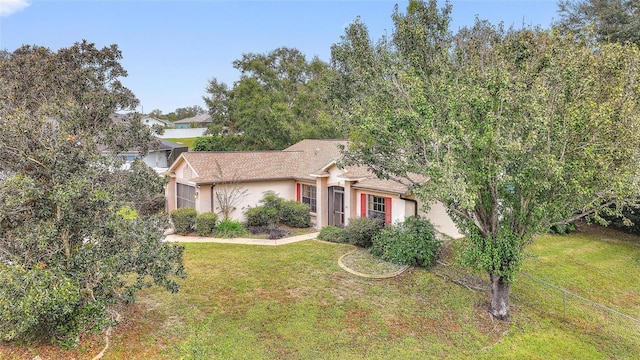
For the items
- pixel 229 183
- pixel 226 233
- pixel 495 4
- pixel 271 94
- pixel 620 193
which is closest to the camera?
pixel 620 193

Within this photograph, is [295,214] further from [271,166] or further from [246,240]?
[271,166]

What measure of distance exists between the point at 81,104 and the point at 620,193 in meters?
13.1

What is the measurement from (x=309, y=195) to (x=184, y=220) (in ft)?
22.4

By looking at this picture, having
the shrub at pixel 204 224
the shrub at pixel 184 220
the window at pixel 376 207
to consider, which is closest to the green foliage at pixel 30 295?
the shrub at pixel 204 224

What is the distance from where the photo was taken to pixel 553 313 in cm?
1082

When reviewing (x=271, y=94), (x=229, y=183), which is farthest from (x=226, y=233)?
(x=271, y=94)

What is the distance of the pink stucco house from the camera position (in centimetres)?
1620

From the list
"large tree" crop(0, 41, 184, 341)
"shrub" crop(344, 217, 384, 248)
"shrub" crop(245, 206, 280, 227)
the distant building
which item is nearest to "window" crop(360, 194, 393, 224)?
"shrub" crop(344, 217, 384, 248)

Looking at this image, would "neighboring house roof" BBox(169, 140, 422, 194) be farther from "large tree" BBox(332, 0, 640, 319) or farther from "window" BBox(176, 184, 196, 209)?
"large tree" BBox(332, 0, 640, 319)

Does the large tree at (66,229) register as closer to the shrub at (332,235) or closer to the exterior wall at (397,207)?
the shrub at (332,235)

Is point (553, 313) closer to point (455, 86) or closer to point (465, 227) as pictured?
point (465, 227)

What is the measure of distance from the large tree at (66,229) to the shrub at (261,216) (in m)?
10.7

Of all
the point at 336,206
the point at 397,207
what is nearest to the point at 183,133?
the point at 336,206

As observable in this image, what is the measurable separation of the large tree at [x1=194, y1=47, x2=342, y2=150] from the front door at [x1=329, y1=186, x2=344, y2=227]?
941 cm
